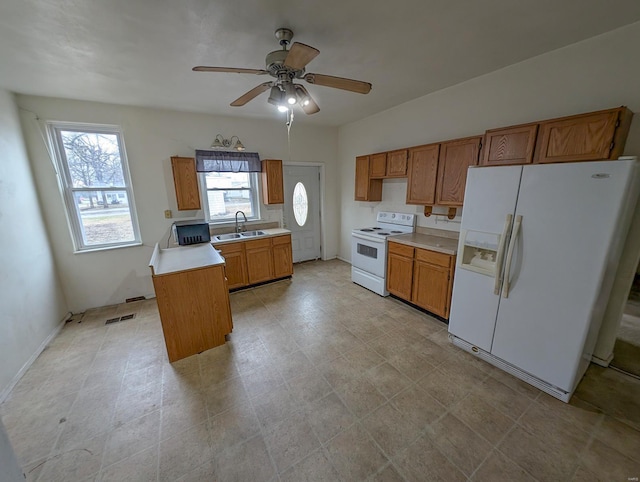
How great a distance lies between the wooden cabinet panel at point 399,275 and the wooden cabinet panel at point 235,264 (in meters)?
2.20

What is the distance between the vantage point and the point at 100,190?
3227mm

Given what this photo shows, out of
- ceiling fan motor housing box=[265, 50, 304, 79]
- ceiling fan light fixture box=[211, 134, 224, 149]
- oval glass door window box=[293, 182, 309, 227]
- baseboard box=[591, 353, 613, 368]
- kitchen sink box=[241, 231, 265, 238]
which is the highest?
ceiling fan motor housing box=[265, 50, 304, 79]

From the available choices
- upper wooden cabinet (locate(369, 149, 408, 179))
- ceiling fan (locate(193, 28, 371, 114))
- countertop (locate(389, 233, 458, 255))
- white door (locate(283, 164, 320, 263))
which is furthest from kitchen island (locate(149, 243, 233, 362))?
upper wooden cabinet (locate(369, 149, 408, 179))

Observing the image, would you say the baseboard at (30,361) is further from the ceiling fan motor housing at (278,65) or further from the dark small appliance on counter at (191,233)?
the ceiling fan motor housing at (278,65)

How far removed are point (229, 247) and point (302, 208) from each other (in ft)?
5.92

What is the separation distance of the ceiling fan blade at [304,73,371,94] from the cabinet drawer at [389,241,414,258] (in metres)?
1.89

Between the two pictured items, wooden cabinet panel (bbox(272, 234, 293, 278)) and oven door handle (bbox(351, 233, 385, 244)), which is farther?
wooden cabinet panel (bbox(272, 234, 293, 278))

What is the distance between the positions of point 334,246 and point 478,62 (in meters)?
3.79

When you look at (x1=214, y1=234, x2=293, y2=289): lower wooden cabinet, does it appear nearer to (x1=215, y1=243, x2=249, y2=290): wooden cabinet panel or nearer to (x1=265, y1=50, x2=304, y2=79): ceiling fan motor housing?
(x1=215, y1=243, x2=249, y2=290): wooden cabinet panel

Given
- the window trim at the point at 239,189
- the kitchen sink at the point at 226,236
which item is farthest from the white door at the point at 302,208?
the kitchen sink at the point at 226,236

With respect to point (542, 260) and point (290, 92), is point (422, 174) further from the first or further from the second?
point (290, 92)

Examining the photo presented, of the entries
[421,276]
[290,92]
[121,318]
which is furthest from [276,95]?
[121,318]

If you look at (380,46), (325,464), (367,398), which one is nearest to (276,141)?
(380,46)

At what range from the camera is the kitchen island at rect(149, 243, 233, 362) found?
87.8 inches
